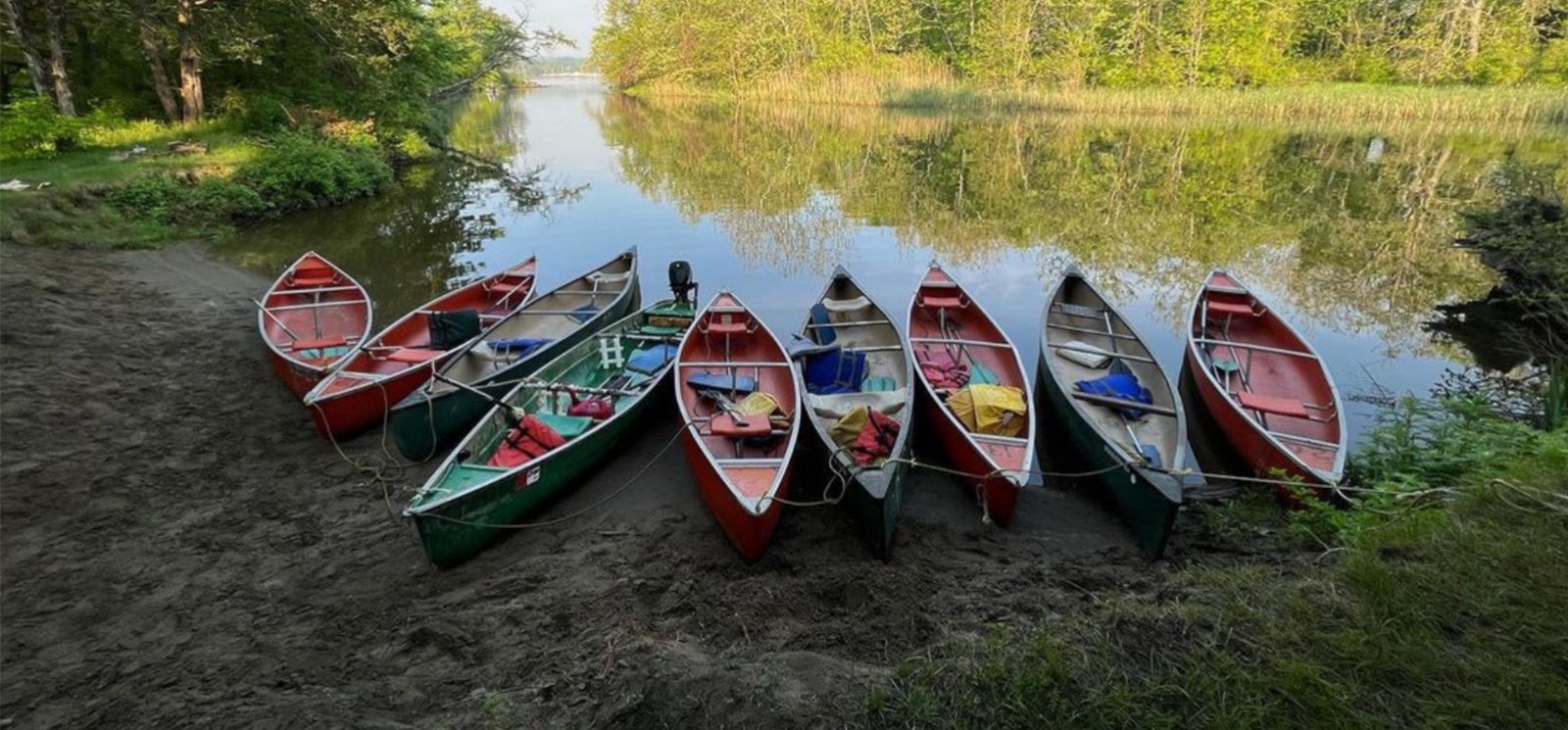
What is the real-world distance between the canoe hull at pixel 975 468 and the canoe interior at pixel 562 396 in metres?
2.72

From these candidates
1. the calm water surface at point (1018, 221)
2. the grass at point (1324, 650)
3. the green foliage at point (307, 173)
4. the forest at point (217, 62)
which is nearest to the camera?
the grass at point (1324, 650)

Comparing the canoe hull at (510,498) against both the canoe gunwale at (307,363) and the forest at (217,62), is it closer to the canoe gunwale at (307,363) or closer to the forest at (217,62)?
the canoe gunwale at (307,363)

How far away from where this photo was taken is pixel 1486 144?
69.1 feet

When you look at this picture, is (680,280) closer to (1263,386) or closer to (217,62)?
(1263,386)

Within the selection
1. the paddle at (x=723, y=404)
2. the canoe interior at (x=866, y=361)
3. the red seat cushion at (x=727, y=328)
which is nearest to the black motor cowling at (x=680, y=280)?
the red seat cushion at (x=727, y=328)

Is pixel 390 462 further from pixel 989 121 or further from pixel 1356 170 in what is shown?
pixel 989 121

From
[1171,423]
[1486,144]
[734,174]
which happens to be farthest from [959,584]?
[1486,144]

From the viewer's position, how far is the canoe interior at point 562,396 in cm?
542

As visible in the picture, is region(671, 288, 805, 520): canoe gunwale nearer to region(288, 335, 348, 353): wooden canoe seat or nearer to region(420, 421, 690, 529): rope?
region(420, 421, 690, 529): rope

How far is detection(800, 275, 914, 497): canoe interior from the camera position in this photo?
5811 mm

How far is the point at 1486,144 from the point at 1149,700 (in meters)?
27.3

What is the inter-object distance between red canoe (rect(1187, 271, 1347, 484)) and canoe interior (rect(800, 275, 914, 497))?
2822mm

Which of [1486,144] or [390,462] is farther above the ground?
[1486,144]

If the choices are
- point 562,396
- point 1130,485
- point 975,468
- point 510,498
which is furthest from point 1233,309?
point 510,498
